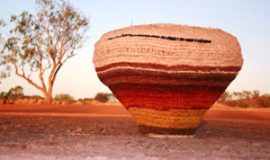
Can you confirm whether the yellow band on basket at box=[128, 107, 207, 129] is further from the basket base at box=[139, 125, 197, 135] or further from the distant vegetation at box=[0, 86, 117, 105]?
the distant vegetation at box=[0, 86, 117, 105]

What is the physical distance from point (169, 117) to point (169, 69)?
1.97ft

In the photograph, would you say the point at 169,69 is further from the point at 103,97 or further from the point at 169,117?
the point at 103,97

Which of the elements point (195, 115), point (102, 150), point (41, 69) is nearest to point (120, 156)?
point (102, 150)

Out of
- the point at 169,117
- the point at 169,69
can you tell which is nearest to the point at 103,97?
the point at 169,117

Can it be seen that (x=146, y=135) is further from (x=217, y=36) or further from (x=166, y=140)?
(x=217, y=36)

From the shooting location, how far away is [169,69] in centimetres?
471

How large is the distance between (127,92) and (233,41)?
135 cm

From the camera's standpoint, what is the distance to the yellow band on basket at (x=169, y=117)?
5000 millimetres

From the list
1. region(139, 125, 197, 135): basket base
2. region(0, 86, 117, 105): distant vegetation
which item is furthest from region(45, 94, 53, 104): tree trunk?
region(139, 125, 197, 135): basket base

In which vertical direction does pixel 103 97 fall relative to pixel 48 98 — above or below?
below

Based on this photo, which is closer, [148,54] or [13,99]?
[148,54]

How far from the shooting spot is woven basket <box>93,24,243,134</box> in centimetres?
471

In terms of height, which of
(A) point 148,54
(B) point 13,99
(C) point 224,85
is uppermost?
(A) point 148,54

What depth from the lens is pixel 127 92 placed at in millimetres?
5129
